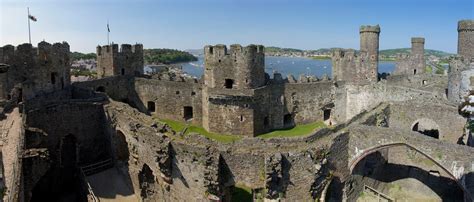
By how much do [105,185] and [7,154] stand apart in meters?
5.45

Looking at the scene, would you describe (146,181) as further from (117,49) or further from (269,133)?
(117,49)

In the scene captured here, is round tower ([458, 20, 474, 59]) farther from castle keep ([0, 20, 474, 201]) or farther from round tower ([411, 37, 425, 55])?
round tower ([411, 37, 425, 55])

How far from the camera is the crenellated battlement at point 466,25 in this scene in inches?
987

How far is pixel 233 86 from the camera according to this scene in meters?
28.0

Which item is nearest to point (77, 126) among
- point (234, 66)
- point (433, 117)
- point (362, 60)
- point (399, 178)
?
point (234, 66)

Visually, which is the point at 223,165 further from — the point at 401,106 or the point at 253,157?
the point at 401,106

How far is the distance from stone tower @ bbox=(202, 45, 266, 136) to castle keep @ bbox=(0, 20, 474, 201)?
0.22ft

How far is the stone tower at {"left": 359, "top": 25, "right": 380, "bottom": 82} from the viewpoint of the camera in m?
30.6

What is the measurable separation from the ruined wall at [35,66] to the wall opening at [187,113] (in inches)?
382

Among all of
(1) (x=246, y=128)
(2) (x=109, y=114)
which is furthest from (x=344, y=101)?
(2) (x=109, y=114)

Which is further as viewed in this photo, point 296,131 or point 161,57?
point 161,57

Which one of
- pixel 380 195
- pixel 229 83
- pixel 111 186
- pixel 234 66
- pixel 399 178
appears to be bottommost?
pixel 380 195

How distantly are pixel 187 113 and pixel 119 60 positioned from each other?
690cm

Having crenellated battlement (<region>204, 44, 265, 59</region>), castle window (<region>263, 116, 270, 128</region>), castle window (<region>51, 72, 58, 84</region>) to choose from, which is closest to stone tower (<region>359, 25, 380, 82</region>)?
castle window (<region>263, 116, 270, 128</region>)
